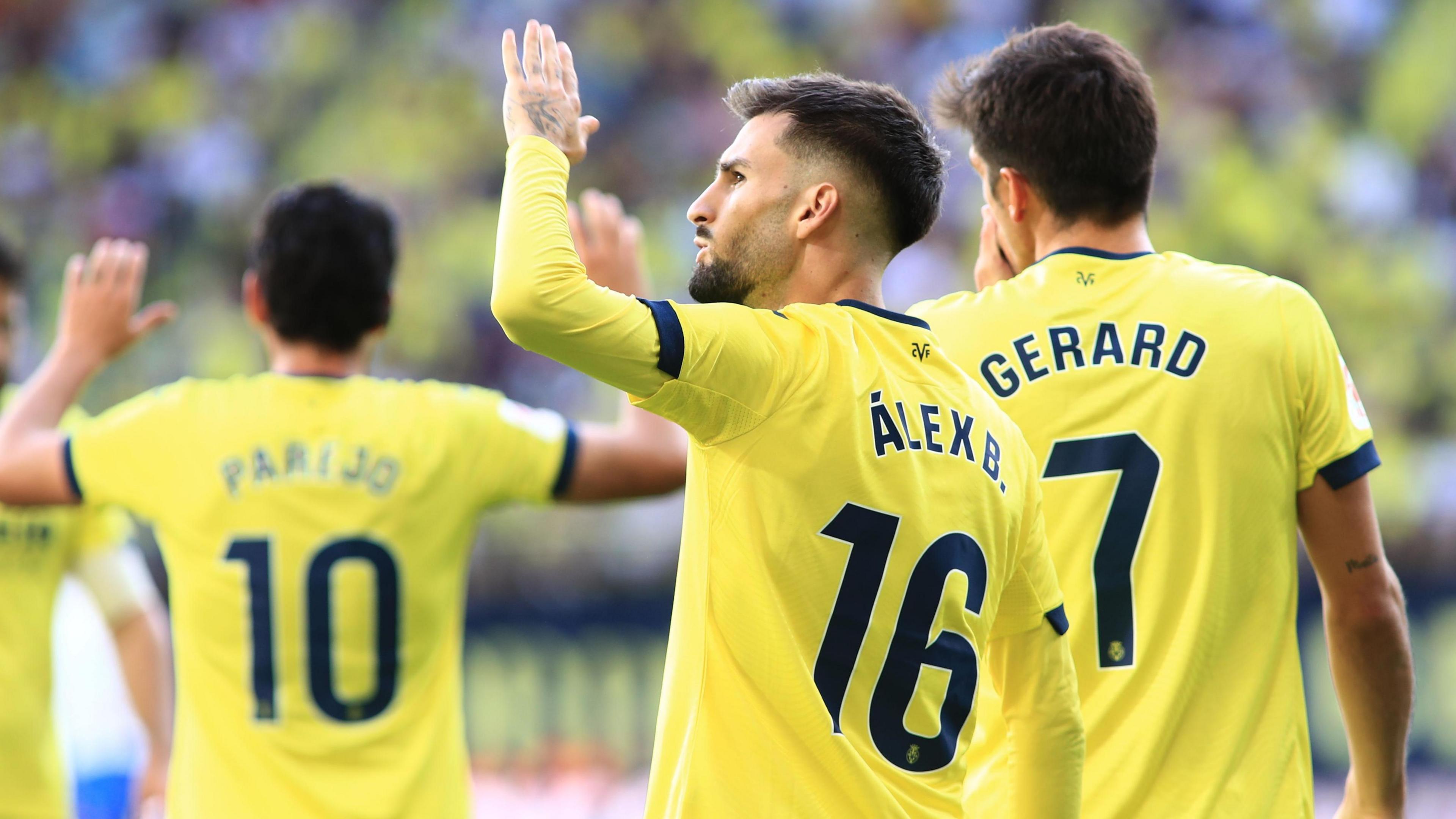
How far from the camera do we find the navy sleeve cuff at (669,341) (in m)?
2.14

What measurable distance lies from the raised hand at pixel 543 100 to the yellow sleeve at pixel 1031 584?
38.6 inches

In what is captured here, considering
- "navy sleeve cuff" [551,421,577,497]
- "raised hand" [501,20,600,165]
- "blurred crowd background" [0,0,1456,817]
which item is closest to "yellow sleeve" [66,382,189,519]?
"navy sleeve cuff" [551,421,577,497]

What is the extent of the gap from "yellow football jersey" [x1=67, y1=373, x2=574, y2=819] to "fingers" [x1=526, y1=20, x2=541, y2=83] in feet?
4.89

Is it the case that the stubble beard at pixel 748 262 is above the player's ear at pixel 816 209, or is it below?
below

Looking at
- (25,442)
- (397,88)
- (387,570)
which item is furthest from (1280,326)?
(397,88)

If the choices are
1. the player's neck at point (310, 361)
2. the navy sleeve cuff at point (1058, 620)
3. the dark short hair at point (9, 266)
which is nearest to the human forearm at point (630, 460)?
the player's neck at point (310, 361)

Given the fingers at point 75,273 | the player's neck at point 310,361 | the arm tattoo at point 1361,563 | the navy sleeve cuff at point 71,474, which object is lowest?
the arm tattoo at point 1361,563

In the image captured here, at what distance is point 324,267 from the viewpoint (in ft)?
12.3

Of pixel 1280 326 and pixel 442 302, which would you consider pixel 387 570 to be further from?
pixel 442 302

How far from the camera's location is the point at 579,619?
8164 mm

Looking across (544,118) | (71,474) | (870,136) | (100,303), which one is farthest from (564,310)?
(100,303)

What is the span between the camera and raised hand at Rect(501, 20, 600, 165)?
7.64 feet

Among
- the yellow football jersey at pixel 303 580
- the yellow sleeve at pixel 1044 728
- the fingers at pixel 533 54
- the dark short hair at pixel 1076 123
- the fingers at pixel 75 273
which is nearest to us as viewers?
the fingers at pixel 533 54

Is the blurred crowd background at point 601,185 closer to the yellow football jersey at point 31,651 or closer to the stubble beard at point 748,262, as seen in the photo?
the yellow football jersey at point 31,651
